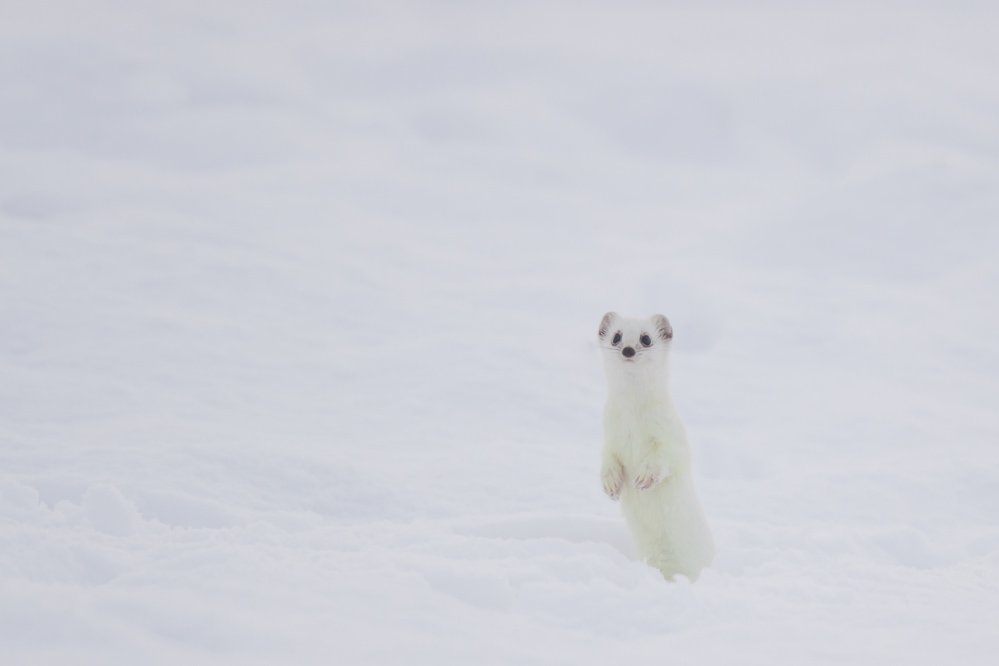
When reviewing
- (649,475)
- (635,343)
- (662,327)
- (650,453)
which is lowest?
(649,475)

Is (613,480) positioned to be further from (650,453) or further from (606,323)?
(606,323)

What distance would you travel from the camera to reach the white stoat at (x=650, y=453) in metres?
3.70

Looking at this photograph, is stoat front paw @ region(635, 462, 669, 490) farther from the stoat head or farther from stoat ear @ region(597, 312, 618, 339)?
stoat ear @ region(597, 312, 618, 339)

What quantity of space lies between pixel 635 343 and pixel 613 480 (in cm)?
63

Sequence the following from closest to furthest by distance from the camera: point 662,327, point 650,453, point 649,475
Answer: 1. point 649,475
2. point 650,453
3. point 662,327

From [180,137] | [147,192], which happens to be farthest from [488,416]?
[180,137]

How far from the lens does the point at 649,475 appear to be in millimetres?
3615

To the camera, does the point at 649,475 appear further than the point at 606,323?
No

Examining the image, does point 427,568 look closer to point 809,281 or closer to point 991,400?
point 991,400

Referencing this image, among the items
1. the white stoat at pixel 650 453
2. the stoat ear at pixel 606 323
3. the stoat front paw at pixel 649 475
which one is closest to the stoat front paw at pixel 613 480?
the white stoat at pixel 650 453

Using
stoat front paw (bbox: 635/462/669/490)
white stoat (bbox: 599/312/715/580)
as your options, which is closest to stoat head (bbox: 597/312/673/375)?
white stoat (bbox: 599/312/715/580)

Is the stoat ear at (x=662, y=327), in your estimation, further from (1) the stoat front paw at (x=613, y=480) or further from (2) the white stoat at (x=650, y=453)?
(1) the stoat front paw at (x=613, y=480)

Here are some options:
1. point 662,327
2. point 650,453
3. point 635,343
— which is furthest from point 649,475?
point 662,327

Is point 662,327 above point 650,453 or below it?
above
